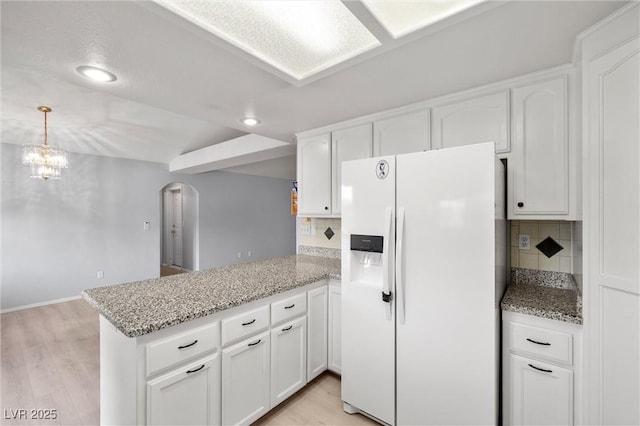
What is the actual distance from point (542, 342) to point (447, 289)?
522 mm

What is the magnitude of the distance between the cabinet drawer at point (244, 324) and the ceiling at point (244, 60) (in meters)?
1.47

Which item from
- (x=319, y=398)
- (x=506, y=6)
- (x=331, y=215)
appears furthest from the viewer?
(x=331, y=215)

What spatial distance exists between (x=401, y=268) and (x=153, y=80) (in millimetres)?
1931

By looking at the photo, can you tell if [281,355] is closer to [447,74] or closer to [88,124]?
[447,74]

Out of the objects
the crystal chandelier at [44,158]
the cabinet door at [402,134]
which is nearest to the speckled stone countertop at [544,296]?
the cabinet door at [402,134]

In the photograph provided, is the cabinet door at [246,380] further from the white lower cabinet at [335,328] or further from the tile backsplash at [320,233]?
the tile backsplash at [320,233]

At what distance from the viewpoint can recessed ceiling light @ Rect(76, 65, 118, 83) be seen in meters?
1.62

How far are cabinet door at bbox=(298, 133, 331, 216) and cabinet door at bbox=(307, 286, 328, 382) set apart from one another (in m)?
0.85

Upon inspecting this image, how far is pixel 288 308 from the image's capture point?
6.65 ft

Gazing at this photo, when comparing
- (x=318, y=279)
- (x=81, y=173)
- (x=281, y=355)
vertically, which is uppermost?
(x=81, y=173)

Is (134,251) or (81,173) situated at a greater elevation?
(81,173)

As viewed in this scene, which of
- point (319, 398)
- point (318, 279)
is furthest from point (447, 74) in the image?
point (319, 398)

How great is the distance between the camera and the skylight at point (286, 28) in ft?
4.07

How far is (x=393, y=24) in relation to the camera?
1.32 m
